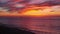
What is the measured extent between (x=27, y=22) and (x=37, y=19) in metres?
0.14

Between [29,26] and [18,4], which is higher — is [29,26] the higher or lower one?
the lower one

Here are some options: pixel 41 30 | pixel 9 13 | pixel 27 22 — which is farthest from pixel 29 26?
pixel 9 13

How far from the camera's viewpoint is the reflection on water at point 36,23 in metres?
1.80

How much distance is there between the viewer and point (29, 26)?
6.37 ft

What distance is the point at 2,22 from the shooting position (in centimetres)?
206

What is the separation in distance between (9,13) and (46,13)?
488 millimetres

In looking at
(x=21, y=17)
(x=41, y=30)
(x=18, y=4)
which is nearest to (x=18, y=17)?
(x=21, y=17)

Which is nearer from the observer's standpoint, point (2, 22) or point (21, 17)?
point (21, 17)

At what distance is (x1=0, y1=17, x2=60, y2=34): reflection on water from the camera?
1.80m

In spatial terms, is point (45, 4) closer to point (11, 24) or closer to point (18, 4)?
point (18, 4)

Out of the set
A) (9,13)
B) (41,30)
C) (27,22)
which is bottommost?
(41,30)

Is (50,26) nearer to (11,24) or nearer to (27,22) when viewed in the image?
(27,22)

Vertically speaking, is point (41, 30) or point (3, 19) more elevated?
point (3, 19)

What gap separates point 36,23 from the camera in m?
1.89
